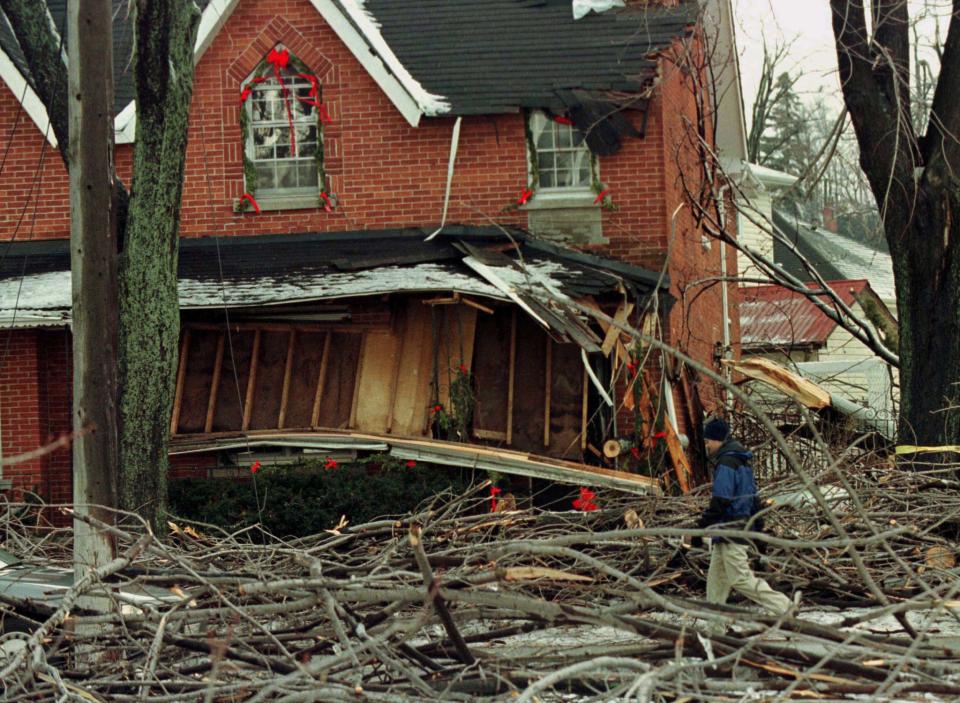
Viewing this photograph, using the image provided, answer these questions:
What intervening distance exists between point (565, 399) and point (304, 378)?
323 centimetres

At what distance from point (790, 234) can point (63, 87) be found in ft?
111

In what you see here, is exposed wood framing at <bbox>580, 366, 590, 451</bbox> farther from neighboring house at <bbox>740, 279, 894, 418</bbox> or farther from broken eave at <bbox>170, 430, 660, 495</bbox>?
neighboring house at <bbox>740, 279, 894, 418</bbox>

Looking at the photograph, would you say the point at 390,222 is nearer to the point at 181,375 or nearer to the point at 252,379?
the point at 252,379

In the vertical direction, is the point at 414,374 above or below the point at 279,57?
below

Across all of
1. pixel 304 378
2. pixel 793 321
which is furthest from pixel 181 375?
pixel 793 321

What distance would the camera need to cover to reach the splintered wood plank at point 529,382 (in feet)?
52.8

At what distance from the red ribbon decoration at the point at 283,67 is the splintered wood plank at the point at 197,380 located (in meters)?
3.05

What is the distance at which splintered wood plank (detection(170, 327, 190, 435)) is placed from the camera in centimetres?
1653

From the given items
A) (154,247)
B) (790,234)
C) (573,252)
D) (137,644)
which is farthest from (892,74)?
(790,234)

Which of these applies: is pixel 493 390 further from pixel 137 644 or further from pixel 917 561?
pixel 137 644

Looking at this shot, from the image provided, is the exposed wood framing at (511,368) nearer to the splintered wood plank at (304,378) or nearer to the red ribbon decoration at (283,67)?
the splintered wood plank at (304,378)

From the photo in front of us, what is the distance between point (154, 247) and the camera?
42.5 ft

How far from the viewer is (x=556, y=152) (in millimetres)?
17812

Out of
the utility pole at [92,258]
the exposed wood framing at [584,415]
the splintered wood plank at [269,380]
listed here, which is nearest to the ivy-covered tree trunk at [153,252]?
the utility pole at [92,258]
